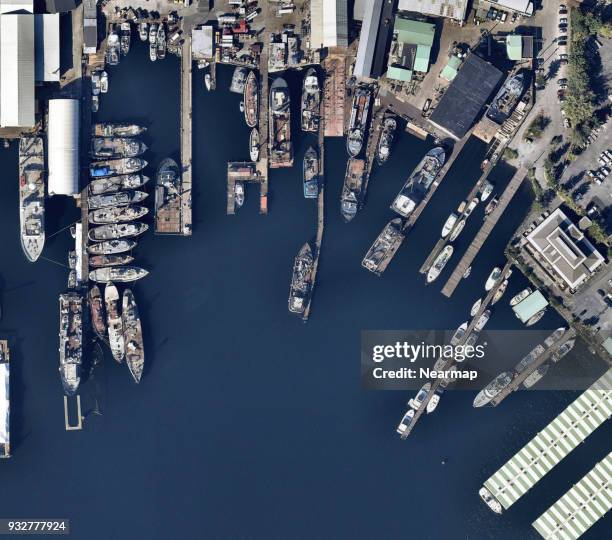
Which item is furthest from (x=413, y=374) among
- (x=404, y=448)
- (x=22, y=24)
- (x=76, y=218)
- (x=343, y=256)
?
(x=22, y=24)

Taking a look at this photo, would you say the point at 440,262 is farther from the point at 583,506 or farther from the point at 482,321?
the point at 583,506

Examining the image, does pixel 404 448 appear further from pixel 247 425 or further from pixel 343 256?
pixel 343 256

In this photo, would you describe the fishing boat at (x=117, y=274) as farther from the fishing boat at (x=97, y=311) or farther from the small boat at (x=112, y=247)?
the small boat at (x=112, y=247)

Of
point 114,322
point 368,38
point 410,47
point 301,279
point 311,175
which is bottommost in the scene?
point 114,322

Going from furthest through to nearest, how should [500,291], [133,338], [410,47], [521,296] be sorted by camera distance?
[133,338], [500,291], [521,296], [410,47]

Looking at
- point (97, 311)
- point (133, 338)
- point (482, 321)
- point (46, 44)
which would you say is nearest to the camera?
point (46, 44)

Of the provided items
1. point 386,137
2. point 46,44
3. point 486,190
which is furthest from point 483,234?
point 46,44

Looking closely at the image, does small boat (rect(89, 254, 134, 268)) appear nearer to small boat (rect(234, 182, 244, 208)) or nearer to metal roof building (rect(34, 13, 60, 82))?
small boat (rect(234, 182, 244, 208))
